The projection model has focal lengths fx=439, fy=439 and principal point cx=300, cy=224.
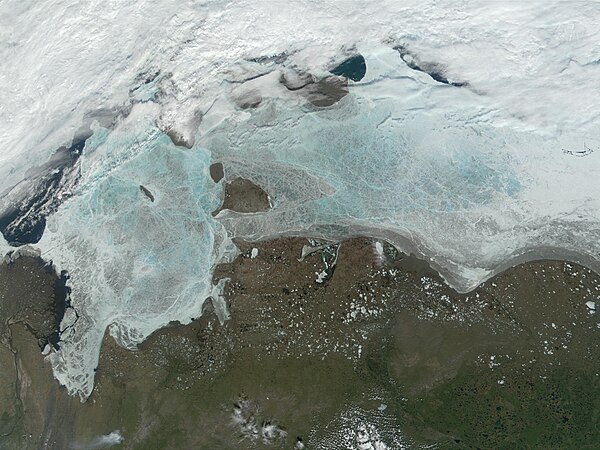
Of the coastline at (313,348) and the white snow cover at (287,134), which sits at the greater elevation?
the white snow cover at (287,134)

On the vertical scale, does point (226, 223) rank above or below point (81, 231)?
below

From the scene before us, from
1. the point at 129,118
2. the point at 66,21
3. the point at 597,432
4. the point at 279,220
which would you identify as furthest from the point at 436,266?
the point at 66,21

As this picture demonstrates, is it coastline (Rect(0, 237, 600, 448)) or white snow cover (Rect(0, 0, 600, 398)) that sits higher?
white snow cover (Rect(0, 0, 600, 398))

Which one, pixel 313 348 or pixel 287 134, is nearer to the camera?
pixel 313 348

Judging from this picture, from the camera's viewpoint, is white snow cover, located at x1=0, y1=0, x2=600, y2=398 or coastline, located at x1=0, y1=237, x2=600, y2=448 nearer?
coastline, located at x1=0, y1=237, x2=600, y2=448

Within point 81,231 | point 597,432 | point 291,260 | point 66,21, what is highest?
point 66,21

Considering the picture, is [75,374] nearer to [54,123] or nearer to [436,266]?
[54,123]

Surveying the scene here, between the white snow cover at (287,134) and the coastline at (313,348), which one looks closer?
the coastline at (313,348)

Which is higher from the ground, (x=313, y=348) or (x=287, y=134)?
(x=287, y=134)
